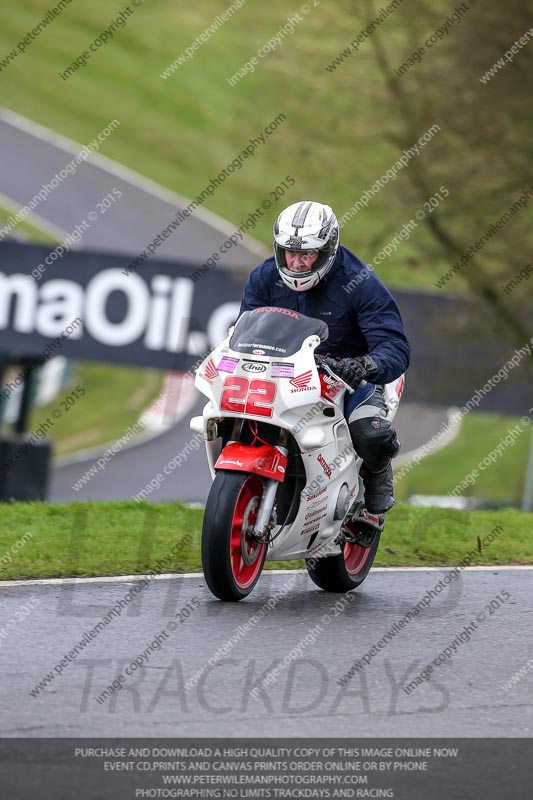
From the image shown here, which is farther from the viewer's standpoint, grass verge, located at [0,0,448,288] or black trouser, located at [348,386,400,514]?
grass verge, located at [0,0,448,288]

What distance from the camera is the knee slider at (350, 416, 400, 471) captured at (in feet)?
22.5

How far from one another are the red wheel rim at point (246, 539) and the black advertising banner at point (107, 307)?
1378 cm

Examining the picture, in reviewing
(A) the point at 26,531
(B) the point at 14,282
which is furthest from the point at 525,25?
(A) the point at 26,531

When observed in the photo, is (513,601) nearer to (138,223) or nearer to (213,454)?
(213,454)

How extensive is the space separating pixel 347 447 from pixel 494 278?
1668cm

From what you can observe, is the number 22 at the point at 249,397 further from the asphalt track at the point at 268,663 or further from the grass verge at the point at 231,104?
the grass verge at the point at 231,104

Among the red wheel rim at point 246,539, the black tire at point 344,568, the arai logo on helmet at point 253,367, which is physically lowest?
the black tire at point 344,568

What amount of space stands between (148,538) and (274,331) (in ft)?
7.69

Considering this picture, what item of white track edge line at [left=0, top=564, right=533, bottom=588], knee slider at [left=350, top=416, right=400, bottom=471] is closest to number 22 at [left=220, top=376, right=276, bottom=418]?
knee slider at [left=350, top=416, right=400, bottom=471]

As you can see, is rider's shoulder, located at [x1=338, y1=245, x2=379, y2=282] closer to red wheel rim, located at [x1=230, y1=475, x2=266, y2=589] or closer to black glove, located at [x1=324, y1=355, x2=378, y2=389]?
black glove, located at [x1=324, y1=355, x2=378, y2=389]

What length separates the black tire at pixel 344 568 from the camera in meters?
7.23

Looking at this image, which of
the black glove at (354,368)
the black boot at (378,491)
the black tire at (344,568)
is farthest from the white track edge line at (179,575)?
the black glove at (354,368)
